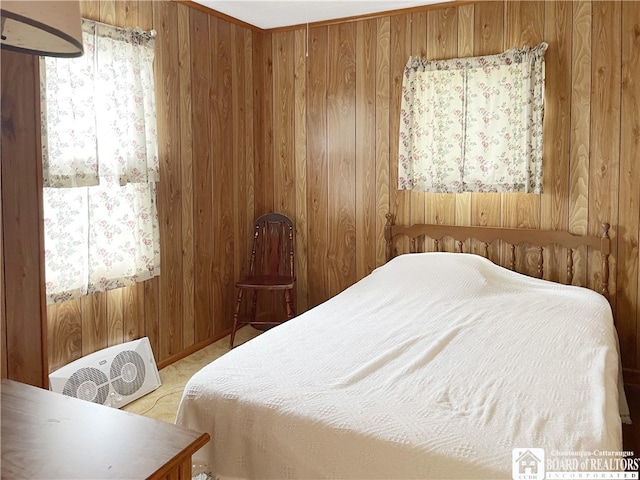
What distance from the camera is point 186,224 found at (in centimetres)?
378

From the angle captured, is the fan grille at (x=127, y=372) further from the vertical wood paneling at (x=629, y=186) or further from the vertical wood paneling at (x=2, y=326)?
the vertical wood paneling at (x=629, y=186)

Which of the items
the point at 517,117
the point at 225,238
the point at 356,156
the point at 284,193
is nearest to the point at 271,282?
the point at 225,238

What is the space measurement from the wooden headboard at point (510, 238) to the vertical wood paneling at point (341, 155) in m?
0.38

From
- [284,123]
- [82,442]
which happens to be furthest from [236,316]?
[82,442]

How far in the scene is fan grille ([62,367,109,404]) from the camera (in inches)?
114

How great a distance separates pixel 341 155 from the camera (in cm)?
418

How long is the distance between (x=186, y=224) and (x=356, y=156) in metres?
1.31

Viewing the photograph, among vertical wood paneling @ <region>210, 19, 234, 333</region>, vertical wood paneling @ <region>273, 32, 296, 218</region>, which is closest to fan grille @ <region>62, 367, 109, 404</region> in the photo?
vertical wood paneling @ <region>210, 19, 234, 333</region>

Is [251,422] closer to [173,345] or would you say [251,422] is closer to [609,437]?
[609,437]

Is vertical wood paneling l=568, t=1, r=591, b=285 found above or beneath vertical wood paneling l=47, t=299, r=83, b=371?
above

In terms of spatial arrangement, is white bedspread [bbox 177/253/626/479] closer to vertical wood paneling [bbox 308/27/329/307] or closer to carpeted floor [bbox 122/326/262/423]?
carpeted floor [bbox 122/326/262/423]

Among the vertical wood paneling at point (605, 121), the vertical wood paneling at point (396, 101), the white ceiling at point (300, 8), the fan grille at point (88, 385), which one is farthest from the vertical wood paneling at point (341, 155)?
the fan grille at point (88, 385)

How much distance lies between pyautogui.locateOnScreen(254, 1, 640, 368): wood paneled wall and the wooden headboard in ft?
0.22

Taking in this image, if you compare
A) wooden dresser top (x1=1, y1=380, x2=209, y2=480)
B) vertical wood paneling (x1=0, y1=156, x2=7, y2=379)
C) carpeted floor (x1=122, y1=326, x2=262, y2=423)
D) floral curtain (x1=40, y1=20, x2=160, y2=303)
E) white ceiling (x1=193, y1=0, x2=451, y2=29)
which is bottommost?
carpeted floor (x1=122, y1=326, x2=262, y2=423)
